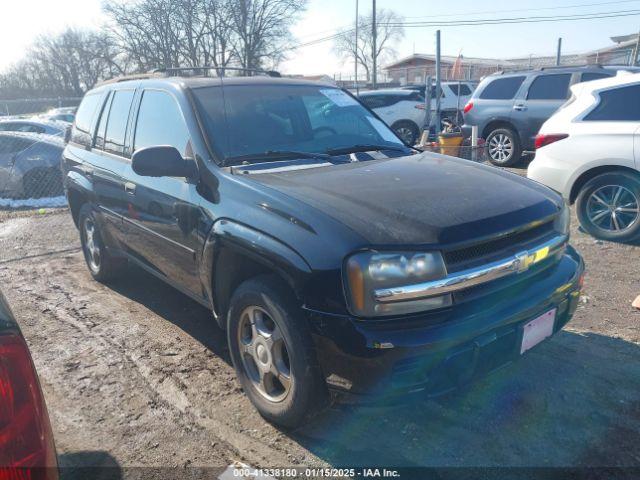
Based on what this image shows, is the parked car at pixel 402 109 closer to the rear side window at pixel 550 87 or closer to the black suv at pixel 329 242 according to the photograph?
the rear side window at pixel 550 87

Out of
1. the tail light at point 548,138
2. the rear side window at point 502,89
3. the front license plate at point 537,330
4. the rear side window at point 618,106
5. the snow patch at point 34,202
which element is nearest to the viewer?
the front license plate at point 537,330

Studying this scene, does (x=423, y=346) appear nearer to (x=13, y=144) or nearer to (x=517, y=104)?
(x=517, y=104)

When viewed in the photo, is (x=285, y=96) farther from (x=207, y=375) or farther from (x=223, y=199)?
(x=207, y=375)

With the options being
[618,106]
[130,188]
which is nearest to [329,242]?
[130,188]

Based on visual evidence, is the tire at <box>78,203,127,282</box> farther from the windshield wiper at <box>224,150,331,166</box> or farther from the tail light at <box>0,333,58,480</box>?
the tail light at <box>0,333,58,480</box>

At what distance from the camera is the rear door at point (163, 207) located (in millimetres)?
3256

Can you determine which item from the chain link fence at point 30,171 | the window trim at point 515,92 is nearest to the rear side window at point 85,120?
the chain link fence at point 30,171

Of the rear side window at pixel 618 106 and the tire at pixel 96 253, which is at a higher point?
the rear side window at pixel 618 106

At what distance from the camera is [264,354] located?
275 cm

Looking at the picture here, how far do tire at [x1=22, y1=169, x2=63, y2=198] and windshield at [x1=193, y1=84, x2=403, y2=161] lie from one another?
7.80m

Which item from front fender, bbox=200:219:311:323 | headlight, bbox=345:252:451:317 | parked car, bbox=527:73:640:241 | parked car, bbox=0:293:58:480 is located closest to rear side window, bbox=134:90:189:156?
front fender, bbox=200:219:311:323

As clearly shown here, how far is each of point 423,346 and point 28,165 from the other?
991 cm

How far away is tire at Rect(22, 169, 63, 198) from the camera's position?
9938mm

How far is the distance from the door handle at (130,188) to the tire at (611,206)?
4715mm
